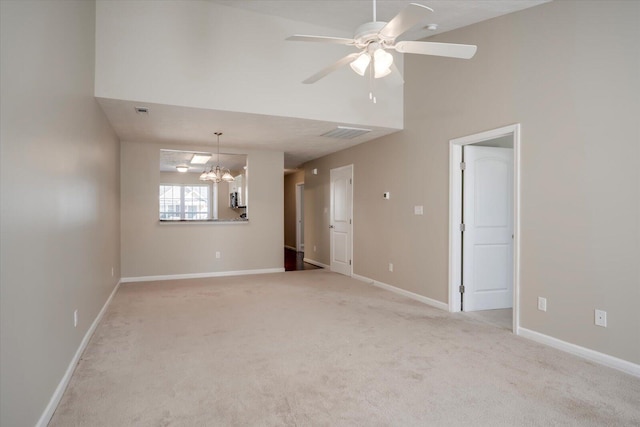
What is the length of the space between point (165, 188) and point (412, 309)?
15.0 ft

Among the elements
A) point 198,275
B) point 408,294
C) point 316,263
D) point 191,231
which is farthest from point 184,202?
point 408,294

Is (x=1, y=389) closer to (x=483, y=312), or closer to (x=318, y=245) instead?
(x=483, y=312)

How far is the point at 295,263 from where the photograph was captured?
28.3 feet

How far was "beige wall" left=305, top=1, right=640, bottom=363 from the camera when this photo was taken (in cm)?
286

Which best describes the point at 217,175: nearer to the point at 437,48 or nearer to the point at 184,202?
the point at 184,202

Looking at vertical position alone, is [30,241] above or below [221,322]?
above

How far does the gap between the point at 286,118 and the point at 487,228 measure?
286 centimetres

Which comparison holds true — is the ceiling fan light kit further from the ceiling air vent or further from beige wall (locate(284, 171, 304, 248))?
beige wall (locate(284, 171, 304, 248))

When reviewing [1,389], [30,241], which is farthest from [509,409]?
[30,241]

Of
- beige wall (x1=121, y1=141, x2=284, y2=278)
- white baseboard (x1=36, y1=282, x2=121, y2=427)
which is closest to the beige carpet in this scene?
white baseboard (x1=36, y1=282, x2=121, y2=427)

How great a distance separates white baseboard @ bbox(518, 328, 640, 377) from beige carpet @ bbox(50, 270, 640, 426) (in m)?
0.09

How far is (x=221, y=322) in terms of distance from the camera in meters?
4.00

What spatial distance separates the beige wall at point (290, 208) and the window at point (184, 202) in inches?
171

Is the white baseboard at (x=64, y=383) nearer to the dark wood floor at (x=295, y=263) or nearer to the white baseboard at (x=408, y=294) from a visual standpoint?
the white baseboard at (x=408, y=294)
